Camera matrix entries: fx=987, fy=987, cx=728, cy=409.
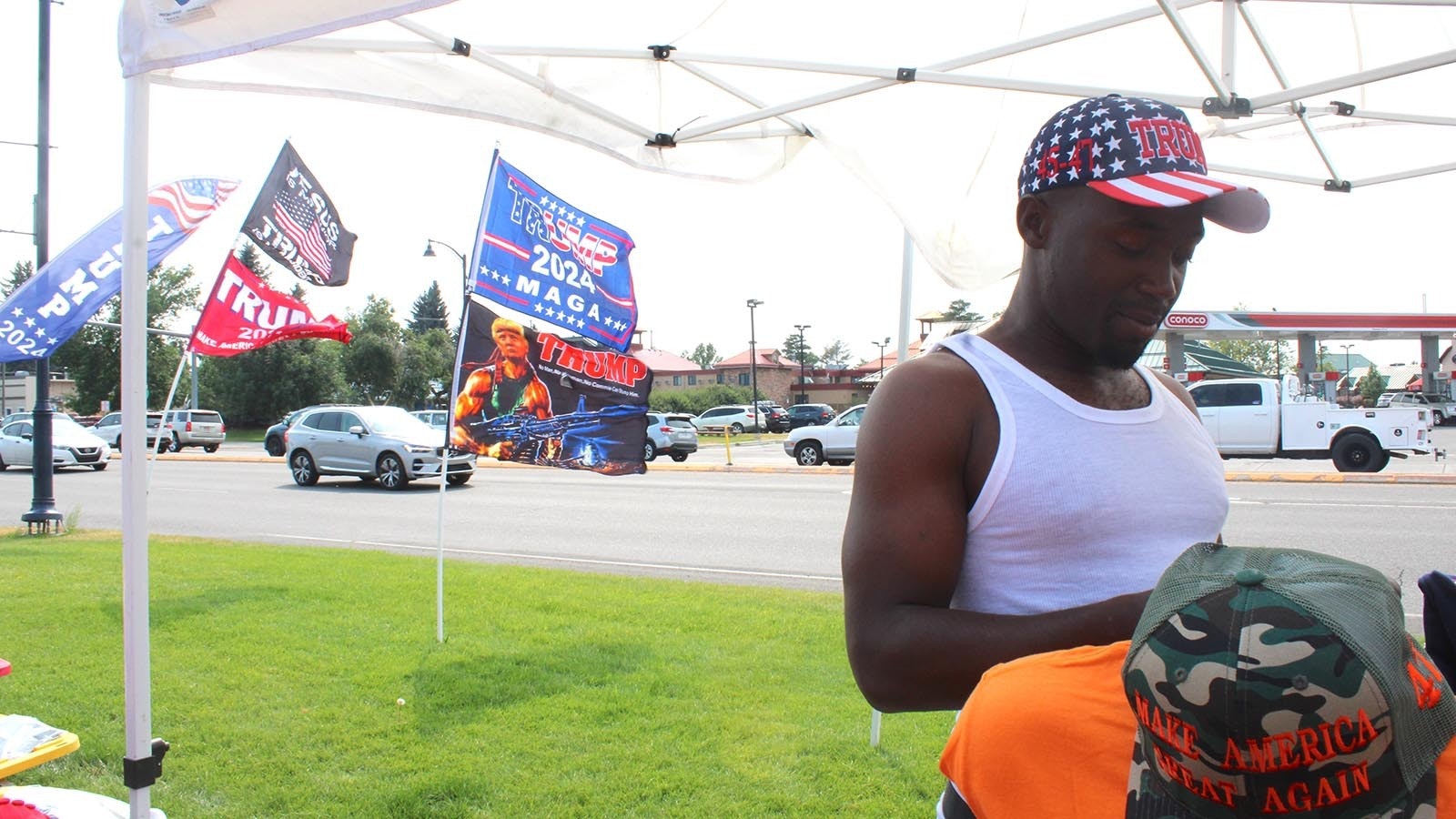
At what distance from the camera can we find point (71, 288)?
4453 millimetres

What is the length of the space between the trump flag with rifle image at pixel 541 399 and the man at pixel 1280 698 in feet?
14.4

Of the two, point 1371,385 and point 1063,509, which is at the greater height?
point 1371,385

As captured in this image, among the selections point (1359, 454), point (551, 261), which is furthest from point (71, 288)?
point (1359, 454)

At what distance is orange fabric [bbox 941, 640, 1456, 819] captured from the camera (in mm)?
1034

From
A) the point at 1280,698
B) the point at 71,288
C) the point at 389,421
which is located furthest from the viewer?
the point at 389,421

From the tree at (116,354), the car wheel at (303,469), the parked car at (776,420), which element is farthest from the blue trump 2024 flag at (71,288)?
the tree at (116,354)

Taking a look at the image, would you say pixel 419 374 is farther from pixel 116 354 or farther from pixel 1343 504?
pixel 1343 504

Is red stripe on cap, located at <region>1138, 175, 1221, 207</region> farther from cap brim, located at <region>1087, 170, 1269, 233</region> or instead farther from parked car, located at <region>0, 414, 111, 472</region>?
parked car, located at <region>0, 414, 111, 472</region>

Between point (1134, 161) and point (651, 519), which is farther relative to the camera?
point (651, 519)

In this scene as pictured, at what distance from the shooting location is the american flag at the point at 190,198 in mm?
4754

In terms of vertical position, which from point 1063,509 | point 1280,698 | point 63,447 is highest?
point 1063,509

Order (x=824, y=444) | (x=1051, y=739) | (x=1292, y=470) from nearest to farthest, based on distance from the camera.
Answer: (x=1051, y=739), (x=1292, y=470), (x=824, y=444)

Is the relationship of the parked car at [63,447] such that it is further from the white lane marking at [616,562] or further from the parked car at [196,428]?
the white lane marking at [616,562]

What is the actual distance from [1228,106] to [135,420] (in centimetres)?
399
